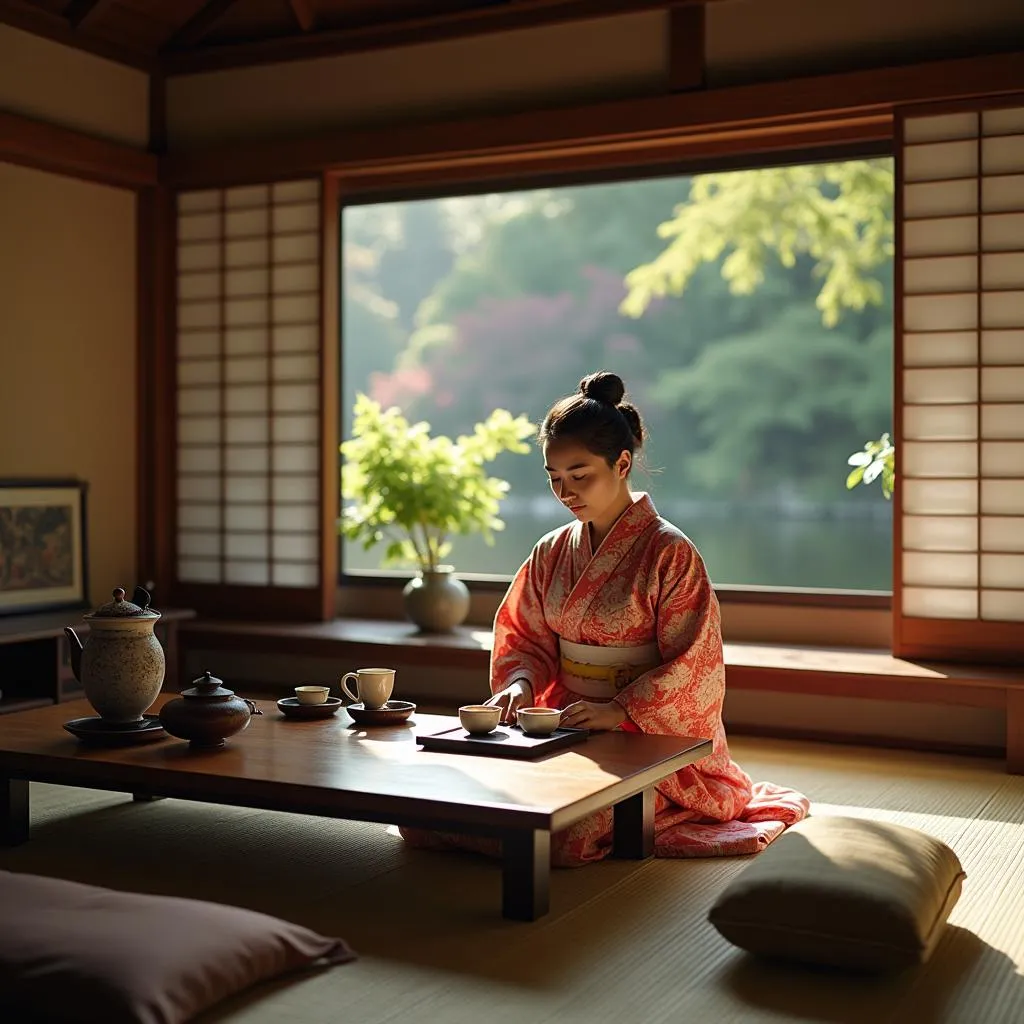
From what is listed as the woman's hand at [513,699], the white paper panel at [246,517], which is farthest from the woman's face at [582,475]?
the white paper panel at [246,517]

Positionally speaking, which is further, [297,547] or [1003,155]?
[297,547]

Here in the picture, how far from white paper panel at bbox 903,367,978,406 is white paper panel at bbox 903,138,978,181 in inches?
28.1

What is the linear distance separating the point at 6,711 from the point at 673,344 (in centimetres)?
1130

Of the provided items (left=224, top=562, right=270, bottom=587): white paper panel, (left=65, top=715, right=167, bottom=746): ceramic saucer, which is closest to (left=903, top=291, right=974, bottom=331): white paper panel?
(left=65, top=715, right=167, bottom=746): ceramic saucer

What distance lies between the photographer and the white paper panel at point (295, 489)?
Result: 6.16 metres

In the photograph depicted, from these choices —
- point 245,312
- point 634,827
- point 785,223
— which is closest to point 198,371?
→ point 245,312

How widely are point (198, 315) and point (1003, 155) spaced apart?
3743 mm

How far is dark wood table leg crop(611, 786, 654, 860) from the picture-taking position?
10.5 ft

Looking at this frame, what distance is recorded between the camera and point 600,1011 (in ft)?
7.42

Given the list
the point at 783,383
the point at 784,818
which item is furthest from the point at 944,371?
the point at 783,383

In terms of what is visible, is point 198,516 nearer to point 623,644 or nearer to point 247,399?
point 247,399

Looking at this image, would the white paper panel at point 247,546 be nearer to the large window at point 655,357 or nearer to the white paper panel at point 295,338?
the white paper panel at point 295,338

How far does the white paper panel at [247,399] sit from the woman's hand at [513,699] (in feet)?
10.4

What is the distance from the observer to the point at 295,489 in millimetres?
6219
